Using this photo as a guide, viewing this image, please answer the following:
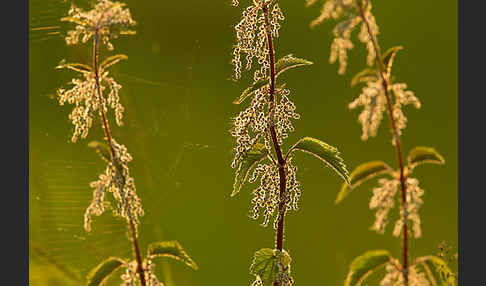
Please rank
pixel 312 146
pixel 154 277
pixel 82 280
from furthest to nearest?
pixel 82 280 → pixel 154 277 → pixel 312 146

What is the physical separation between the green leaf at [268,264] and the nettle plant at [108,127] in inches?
5.9

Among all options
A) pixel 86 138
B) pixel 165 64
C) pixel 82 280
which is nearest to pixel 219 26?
pixel 165 64

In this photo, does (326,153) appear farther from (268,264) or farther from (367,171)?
(268,264)

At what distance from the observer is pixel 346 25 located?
0.97 meters

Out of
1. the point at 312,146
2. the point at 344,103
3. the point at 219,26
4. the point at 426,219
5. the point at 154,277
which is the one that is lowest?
the point at 154,277

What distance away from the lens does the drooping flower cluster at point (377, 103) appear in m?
1.00

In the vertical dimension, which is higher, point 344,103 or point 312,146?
point 344,103

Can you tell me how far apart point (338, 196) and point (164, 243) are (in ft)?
1.16

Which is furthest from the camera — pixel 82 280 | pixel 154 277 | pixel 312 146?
pixel 82 280

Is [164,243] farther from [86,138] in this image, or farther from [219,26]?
[219,26]

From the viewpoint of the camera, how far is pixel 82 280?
4.09ft

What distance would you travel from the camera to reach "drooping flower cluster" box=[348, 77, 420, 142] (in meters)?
1.00

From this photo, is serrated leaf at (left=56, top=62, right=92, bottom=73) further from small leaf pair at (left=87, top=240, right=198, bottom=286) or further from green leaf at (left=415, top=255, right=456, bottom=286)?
green leaf at (left=415, top=255, right=456, bottom=286)

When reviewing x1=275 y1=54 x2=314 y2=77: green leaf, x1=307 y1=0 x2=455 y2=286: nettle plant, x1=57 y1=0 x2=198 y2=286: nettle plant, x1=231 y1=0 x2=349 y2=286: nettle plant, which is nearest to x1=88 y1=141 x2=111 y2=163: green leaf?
x1=57 y1=0 x2=198 y2=286: nettle plant
